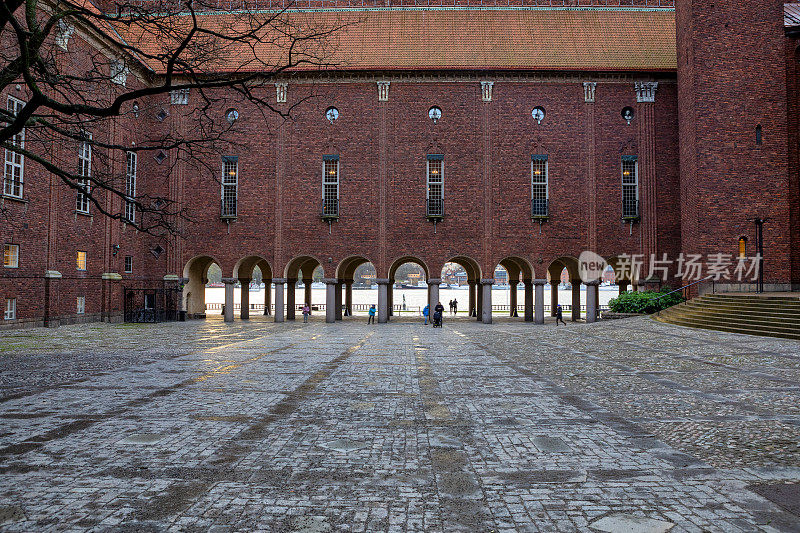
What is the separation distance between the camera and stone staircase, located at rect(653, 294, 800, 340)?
1555 centimetres

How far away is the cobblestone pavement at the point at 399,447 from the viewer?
11.3 feet

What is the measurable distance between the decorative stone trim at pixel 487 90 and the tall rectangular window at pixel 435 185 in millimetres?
4436

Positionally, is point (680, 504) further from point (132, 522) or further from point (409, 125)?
point (409, 125)

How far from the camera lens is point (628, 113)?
28.6 metres

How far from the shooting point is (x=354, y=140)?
28672 millimetres

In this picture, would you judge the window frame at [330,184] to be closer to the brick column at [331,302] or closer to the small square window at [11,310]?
the brick column at [331,302]

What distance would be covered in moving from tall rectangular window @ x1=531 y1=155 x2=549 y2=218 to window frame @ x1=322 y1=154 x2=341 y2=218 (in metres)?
11.9

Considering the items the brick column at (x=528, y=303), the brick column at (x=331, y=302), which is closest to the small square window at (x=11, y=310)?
the brick column at (x=331, y=302)

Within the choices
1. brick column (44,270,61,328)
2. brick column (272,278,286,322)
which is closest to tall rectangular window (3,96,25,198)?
brick column (44,270,61,328)

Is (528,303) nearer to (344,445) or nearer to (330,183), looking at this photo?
(330,183)

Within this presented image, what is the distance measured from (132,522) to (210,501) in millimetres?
539

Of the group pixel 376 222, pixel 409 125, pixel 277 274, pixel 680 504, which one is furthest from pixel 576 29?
pixel 680 504

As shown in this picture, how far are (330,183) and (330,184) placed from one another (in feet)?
0.21

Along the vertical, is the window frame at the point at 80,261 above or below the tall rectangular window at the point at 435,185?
below
